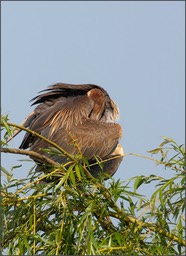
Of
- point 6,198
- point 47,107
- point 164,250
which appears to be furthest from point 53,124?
point 164,250

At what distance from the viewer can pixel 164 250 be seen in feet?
14.3

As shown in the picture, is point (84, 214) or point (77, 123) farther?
point (77, 123)

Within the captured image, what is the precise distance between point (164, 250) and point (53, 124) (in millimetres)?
2673

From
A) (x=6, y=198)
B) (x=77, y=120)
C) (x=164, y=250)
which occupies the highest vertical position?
(x=77, y=120)

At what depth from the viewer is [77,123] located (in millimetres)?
6957

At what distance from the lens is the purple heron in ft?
22.0

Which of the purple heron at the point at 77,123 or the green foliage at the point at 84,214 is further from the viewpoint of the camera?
the purple heron at the point at 77,123

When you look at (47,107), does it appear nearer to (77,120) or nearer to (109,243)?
(77,120)

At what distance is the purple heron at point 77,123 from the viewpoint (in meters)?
6.71

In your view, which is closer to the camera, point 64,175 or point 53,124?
point 64,175

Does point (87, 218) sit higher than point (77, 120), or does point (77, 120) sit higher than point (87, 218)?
point (77, 120)

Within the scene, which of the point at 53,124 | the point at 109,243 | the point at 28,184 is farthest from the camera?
the point at 53,124

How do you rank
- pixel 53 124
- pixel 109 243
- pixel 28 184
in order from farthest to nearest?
1. pixel 53 124
2. pixel 28 184
3. pixel 109 243

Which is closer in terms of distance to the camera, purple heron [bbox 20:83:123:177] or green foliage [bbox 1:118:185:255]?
green foliage [bbox 1:118:185:255]
